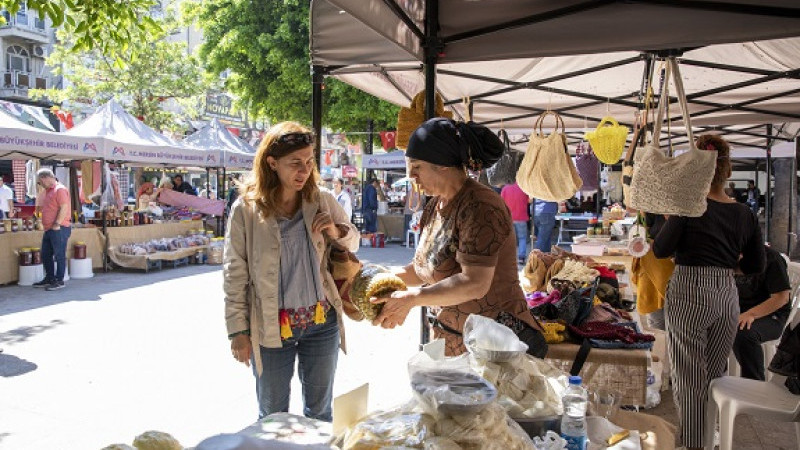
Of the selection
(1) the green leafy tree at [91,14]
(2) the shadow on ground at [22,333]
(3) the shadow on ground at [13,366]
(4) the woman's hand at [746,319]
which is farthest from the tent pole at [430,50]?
(2) the shadow on ground at [22,333]

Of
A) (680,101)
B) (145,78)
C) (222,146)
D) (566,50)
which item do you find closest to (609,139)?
(680,101)

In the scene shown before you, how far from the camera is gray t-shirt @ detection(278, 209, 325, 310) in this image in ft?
8.66

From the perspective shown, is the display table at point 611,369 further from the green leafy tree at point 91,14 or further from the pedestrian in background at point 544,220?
the pedestrian in background at point 544,220

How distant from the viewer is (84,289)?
31.1 feet

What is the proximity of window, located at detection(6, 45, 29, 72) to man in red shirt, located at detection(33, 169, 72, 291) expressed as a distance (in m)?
26.6

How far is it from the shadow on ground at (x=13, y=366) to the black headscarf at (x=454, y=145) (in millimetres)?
4929

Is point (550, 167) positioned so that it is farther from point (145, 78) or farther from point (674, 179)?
point (145, 78)

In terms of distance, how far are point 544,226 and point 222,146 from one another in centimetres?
915

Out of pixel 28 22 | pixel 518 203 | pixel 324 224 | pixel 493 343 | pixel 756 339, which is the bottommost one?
pixel 756 339

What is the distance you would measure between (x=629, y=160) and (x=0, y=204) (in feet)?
53.4

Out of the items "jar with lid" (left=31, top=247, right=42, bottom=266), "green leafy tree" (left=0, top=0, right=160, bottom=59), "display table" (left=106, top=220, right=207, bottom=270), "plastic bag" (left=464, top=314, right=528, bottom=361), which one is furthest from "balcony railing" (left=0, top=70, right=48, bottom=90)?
"plastic bag" (left=464, top=314, right=528, bottom=361)

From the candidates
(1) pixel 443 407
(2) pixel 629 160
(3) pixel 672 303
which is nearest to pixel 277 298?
(1) pixel 443 407

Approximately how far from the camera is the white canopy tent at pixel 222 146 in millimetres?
14789

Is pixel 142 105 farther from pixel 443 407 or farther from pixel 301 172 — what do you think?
pixel 443 407
